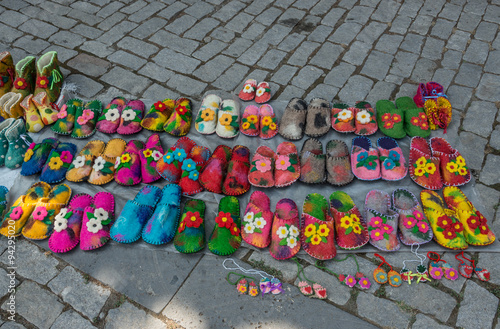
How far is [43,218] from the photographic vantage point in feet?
8.75

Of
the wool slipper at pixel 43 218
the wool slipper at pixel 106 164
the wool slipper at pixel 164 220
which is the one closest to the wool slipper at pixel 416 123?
the wool slipper at pixel 164 220

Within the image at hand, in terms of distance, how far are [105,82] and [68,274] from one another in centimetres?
208

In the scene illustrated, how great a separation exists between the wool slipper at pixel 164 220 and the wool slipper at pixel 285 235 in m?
0.70

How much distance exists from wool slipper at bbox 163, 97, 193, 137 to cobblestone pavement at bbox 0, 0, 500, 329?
391 millimetres

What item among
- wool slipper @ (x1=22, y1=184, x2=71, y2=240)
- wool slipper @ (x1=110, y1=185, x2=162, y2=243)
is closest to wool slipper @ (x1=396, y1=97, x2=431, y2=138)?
wool slipper @ (x1=110, y1=185, x2=162, y2=243)

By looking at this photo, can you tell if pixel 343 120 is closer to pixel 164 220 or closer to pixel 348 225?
pixel 348 225

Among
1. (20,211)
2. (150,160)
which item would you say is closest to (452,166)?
(150,160)

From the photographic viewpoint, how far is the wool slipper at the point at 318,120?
3115 millimetres

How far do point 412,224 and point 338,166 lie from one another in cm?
66

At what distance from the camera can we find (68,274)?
2525 millimetres

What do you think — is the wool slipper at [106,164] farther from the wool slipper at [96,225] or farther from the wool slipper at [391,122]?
the wool slipper at [391,122]

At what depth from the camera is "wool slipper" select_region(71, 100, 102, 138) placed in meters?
3.26

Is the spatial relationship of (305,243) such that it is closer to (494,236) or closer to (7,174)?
(494,236)

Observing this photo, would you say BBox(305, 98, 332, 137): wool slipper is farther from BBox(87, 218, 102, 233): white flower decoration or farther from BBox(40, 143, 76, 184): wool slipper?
BBox(40, 143, 76, 184): wool slipper
